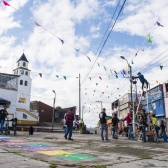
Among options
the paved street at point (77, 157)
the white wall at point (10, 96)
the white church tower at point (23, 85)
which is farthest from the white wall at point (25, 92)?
the paved street at point (77, 157)

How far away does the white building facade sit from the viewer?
36312 mm

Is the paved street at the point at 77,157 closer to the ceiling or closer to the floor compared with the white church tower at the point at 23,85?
closer to the floor

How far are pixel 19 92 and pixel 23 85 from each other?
3695 mm

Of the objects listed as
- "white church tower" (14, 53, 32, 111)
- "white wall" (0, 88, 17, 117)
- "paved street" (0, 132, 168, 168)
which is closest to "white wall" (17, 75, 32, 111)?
"white church tower" (14, 53, 32, 111)

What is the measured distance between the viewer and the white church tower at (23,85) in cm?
4650

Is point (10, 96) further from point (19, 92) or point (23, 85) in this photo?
point (23, 85)

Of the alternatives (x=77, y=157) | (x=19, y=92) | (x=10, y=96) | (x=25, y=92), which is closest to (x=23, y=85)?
(x=25, y=92)

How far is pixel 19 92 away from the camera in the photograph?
4834cm

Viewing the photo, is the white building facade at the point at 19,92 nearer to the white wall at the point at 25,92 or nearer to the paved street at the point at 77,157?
the white wall at the point at 25,92

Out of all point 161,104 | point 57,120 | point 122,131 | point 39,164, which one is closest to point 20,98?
point 57,120

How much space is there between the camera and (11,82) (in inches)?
1501

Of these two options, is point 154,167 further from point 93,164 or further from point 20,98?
point 20,98

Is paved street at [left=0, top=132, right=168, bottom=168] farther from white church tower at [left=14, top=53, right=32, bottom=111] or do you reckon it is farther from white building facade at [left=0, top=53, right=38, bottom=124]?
white church tower at [left=14, top=53, right=32, bottom=111]

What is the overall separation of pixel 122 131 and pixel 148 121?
6.02 metres
